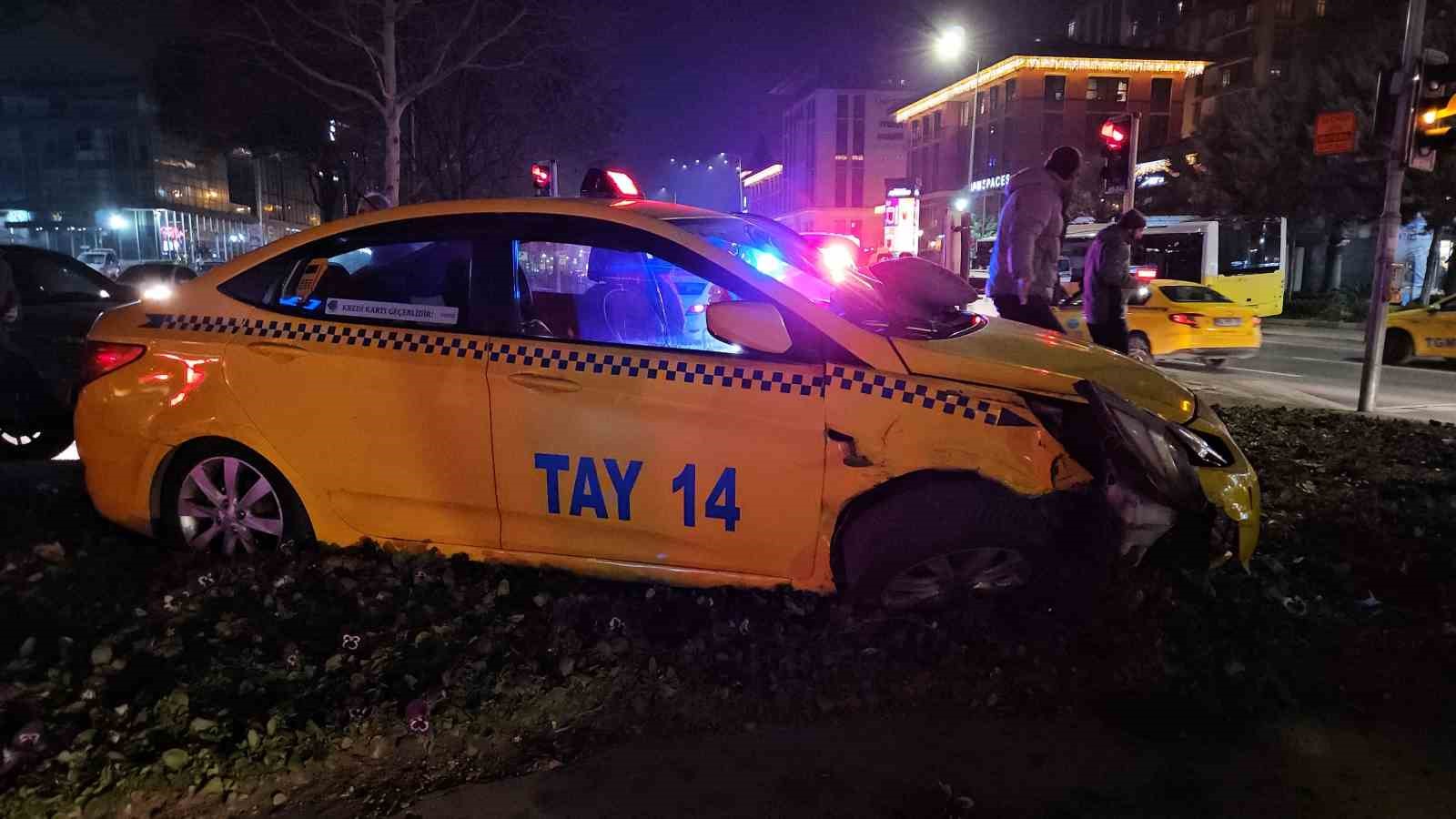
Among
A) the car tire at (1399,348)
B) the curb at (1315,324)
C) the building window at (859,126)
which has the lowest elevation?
the curb at (1315,324)

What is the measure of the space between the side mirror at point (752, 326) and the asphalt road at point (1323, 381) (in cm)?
846

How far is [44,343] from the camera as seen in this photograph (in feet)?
24.4

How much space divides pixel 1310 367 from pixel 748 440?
Answer: 46.6ft

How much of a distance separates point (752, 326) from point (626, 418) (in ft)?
1.82

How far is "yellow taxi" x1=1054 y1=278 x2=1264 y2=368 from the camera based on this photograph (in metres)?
13.7

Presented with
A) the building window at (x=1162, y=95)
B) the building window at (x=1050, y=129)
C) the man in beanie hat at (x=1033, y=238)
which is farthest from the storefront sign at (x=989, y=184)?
the man in beanie hat at (x=1033, y=238)

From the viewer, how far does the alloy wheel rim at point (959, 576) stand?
3.30 metres

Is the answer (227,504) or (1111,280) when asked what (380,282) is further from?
(1111,280)

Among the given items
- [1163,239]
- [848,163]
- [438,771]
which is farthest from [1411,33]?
[848,163]

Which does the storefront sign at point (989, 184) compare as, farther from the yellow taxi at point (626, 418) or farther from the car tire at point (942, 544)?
the car tire at point (942, 544)

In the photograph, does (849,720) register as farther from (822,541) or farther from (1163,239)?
(1163,239)

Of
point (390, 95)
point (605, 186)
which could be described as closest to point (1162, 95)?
point (390, 95)

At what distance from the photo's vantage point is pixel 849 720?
2.93 meters

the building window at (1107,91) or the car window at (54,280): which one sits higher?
the building window at (1107,91)
